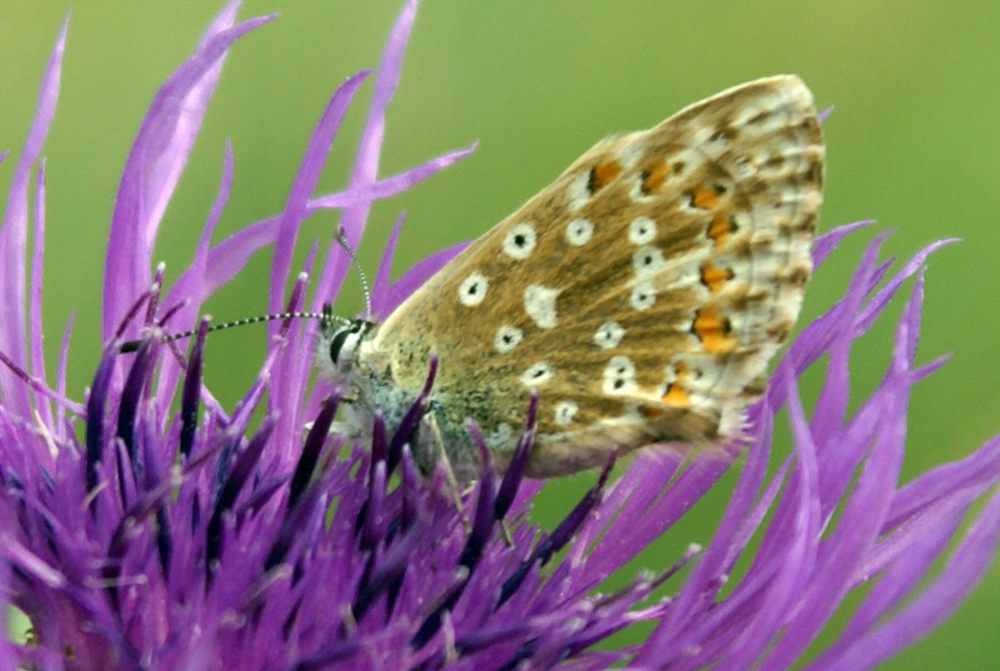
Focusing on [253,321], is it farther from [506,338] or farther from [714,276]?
[714,276]

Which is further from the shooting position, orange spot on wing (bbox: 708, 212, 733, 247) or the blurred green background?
the blurred green background

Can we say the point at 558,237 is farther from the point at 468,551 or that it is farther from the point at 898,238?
the point at 898,238

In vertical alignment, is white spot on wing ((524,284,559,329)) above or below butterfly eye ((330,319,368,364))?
above

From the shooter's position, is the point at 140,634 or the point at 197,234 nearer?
the point at 140,634

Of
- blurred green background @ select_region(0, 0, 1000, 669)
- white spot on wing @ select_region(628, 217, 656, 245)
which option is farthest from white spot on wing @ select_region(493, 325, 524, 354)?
blurred green background @ select_region(0, 0, 1000, 669)

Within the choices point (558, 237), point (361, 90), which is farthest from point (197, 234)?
point (558, 237)

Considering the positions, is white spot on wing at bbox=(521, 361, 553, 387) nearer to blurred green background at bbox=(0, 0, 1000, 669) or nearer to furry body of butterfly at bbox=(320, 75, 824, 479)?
furry body of butterfly at bbox=(320, 75, 824, 479)

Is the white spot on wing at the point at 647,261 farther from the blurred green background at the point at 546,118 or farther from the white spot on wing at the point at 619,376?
the blurred green background at the point at 546,118

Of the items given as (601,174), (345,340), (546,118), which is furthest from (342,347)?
(546,118)
